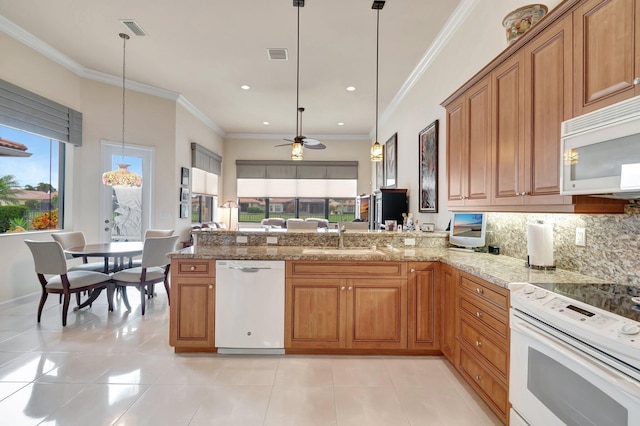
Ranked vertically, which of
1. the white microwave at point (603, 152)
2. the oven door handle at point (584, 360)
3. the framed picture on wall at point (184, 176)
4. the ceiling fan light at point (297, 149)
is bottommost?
the oven door handle at point (584, 360)

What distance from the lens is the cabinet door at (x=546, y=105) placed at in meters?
1.60

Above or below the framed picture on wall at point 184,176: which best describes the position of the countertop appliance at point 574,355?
below

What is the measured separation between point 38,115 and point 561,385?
19.5ft

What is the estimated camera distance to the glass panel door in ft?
17.0

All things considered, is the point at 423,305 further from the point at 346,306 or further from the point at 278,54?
the point at 278,54

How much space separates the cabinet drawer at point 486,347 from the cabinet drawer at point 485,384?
87mm

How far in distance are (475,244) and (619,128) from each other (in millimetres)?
1657

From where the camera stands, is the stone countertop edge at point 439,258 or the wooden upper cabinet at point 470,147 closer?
the stone countertop edge at point 439,258

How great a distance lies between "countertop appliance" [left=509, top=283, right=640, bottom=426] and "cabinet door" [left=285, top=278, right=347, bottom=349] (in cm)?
130

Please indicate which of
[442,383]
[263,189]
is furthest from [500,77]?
[263,189]

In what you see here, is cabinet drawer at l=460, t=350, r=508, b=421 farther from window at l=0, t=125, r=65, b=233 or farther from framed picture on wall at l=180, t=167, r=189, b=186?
framed picture on wall at l=180, t=167, r=189, b=186

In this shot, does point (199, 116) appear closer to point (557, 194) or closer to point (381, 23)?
point (381, 23)

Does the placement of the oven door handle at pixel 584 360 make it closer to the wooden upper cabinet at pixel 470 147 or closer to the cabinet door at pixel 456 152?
the wooden upper cabinet at pixel 470 147

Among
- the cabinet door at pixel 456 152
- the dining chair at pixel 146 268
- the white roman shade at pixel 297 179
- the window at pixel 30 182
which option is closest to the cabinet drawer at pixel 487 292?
the cabinet door at pixel 456 152
